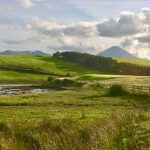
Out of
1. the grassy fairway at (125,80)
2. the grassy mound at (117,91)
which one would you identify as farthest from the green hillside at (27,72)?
the grassy mound at (117,91)

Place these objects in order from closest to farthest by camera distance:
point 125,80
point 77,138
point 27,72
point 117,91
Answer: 1. point 77,138
2. point 117,91
3. point 125,80
4. point 27,72

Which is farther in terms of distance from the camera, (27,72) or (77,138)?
(27,72)

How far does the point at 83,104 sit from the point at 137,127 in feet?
76.8

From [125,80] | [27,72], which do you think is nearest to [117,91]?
[125,80]

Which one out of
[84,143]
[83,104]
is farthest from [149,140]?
[83,104]

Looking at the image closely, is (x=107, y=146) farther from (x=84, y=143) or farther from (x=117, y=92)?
(x=117, y=92)

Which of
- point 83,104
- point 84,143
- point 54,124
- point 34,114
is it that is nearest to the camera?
point 84,143

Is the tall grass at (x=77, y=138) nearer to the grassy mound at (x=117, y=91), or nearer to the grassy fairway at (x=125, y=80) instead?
the grassy mound at (x=117, y=91)

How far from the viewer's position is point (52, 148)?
1809 centimetres

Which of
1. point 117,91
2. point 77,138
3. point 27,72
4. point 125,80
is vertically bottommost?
point 125,80

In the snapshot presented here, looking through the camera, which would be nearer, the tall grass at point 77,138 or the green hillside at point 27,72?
the tall grass at point 77,138

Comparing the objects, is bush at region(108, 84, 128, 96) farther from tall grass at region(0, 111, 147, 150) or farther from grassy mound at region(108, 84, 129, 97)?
tall grass at region(0, 111, 147, 150)

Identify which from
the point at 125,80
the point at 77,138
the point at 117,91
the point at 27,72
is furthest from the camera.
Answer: the point at 27,72

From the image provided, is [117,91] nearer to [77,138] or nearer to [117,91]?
Answer: [117,91]
